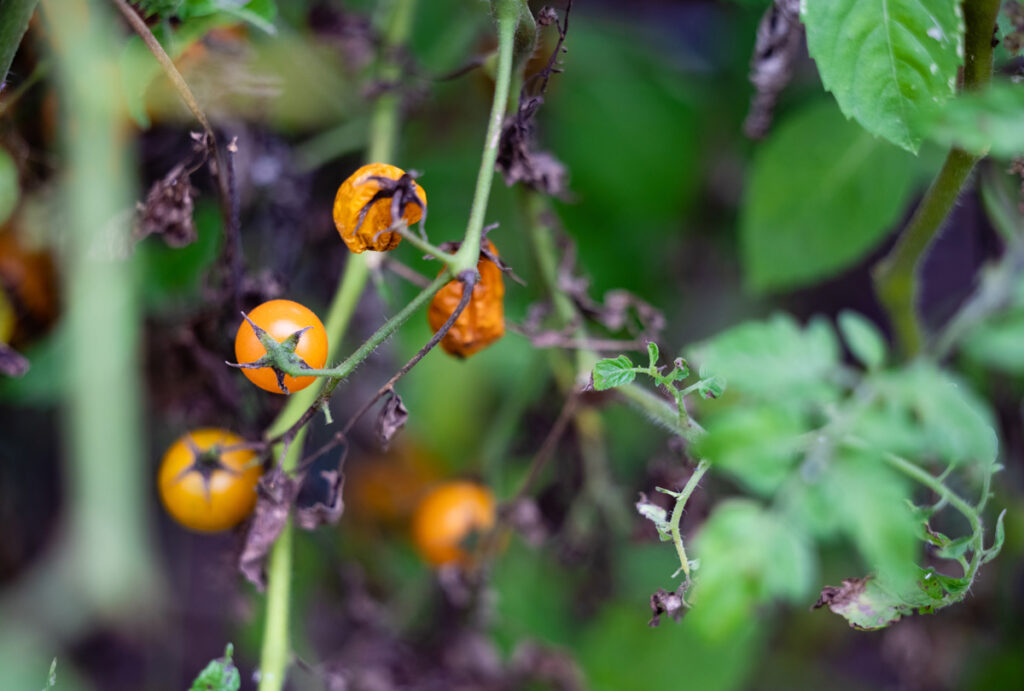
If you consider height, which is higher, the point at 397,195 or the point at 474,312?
the point at 397,195

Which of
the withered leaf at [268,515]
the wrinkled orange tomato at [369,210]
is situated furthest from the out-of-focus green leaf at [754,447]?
the withered leaf at [268,515]

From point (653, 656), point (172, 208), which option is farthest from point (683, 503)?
point (653, 656)

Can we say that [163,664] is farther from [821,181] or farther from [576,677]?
[821,181]

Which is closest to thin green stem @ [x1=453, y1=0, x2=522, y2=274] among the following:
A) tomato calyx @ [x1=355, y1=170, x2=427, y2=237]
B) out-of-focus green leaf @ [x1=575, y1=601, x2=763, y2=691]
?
tomato calyx @ [x1=355, y1=170, x2=427, y2=237]

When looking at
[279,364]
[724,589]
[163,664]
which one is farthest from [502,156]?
[163,664]

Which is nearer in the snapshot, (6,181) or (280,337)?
(280,337)

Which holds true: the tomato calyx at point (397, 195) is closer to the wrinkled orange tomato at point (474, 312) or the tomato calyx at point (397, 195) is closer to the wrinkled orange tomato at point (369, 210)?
the wrinkled orange tomato at point (369, 210)

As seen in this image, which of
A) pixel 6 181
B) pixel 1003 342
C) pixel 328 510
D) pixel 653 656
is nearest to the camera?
pixel 1003 342

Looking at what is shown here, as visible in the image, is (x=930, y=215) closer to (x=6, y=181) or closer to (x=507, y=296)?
(x=507, y=296)
